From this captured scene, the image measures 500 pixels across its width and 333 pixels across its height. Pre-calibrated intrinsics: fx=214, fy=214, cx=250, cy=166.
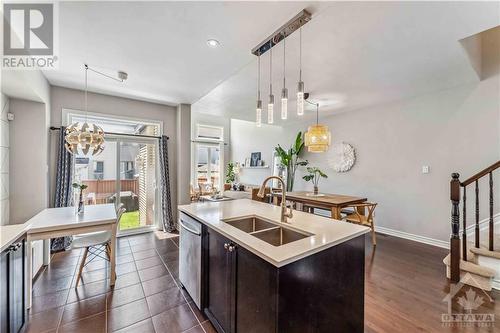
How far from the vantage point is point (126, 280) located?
2.61 metres

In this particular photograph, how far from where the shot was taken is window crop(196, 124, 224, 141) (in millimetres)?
8453

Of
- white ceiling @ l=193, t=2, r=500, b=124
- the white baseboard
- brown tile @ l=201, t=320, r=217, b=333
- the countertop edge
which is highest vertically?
white ceiling @ l=193, t=2, r=500, b=124

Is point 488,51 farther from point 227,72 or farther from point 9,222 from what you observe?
point 9,222

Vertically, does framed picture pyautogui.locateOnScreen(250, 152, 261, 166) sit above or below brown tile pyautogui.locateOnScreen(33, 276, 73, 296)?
above

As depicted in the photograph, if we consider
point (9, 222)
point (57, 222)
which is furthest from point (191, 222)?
point (9, 222)

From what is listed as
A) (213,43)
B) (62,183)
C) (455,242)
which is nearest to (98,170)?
(62,183)

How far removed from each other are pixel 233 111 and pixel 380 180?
3624 millimetres

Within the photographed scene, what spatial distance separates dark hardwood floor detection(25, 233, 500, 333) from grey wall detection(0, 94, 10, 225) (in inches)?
36.1

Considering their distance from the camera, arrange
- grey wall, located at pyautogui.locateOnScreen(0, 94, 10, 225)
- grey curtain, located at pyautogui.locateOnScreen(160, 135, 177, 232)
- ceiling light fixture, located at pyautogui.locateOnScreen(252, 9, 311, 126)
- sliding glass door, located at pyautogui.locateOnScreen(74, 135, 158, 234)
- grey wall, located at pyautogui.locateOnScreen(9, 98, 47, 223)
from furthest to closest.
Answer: grey curtain, located at pyautogui.locateOnScreen(160, 135, 177, 232), sliding glass door, located at pyautogui.locateOnScreen(74, 135, 158, 234), grey wall, located at pyautogui.locateOnScreen(9, 98, 47, 223), grey wall, located at pyautogui.locateOnScreen(0, 94, 10, 225), ceiling light fixture, located at pyautogui.locateOnScreen(252, 9, 311, 126)

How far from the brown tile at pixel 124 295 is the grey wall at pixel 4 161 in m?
1.77

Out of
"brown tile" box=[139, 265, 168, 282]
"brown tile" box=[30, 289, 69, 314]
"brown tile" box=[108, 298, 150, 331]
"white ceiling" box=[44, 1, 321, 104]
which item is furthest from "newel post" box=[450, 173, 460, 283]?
"brown tile" box=[30, 289, 69, 314]

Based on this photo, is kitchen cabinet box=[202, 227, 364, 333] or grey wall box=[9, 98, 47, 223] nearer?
kitchen cabinet box=[202, 227, 364, 333]

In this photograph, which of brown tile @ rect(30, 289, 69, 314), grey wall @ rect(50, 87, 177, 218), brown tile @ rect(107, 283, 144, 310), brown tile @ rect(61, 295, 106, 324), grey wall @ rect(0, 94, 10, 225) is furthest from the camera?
grey wall @ rect(50, 87, 177, 218)

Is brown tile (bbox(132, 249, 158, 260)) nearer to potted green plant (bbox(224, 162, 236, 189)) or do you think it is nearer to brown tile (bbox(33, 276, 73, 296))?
brown tile (bbox(33, 276, 73, 296))
